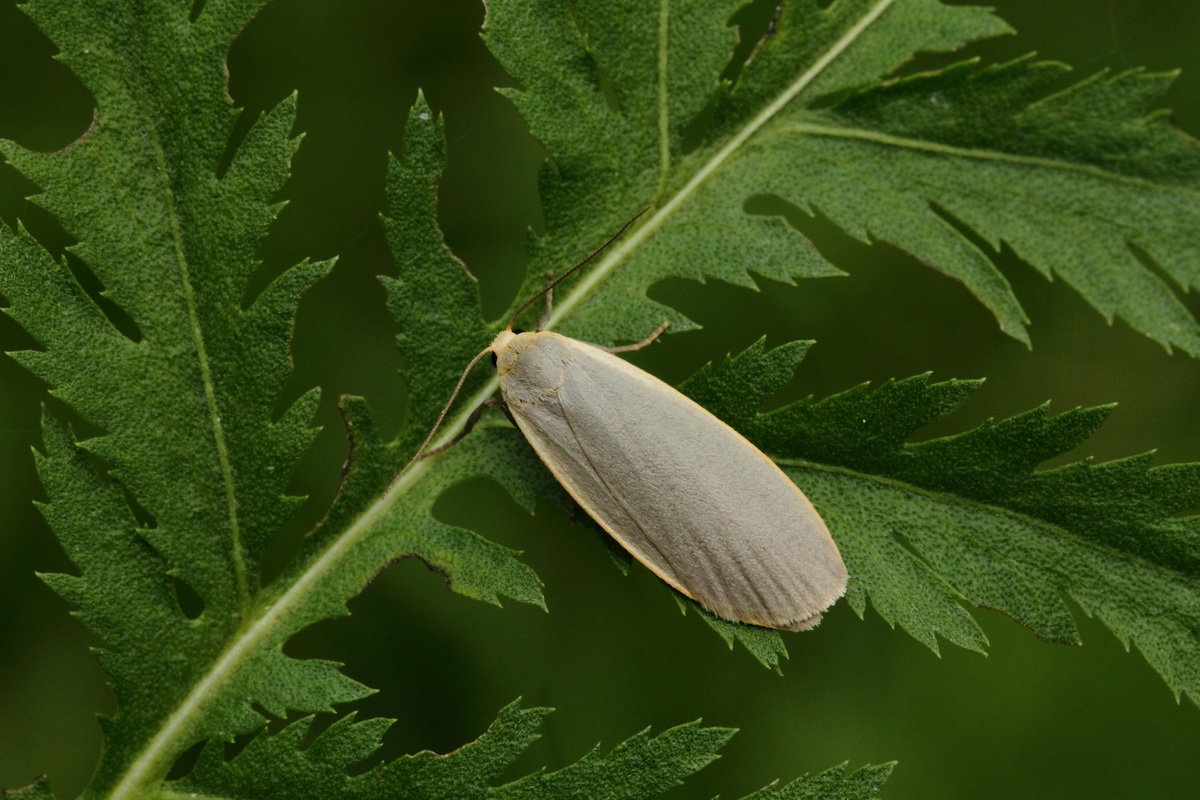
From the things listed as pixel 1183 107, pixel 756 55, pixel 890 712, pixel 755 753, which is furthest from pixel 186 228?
pixel 1183 107

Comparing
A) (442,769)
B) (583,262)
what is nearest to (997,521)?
(583,262)

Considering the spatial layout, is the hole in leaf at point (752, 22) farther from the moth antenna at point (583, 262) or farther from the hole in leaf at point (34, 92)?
the hole in leaf at point (34, 92)

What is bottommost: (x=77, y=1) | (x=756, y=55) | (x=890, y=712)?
(x=890, y=712)

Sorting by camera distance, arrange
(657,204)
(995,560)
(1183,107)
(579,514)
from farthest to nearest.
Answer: (1183,107) < (579,514) < (657,204) < (995,560)

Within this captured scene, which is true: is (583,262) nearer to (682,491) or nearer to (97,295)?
(682,491)

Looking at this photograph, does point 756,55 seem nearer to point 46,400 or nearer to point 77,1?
point 77,1

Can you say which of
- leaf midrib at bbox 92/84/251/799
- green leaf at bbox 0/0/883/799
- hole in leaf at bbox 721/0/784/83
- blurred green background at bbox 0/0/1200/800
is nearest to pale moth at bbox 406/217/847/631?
green leaf at bbox 0/0/883/799

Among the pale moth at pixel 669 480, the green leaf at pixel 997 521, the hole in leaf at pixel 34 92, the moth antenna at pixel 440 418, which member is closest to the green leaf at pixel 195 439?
the moth antenna at pixel 440 418
